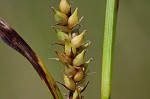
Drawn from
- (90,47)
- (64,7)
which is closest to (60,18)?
(64,7)

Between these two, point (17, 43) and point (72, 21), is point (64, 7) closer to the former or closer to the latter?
point (72, 21)

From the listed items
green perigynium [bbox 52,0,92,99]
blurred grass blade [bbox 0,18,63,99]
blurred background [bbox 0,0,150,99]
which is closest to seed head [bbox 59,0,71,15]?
green perigynium [bbox 52,0,92,99]

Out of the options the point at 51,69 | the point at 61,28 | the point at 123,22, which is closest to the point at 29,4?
the point at 51,69

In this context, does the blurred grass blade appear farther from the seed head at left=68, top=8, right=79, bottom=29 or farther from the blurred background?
the blurred background

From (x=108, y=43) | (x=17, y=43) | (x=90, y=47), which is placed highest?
(x=17, y=43)

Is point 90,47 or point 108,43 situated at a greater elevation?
point 108,43

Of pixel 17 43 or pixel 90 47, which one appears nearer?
pixel 17 43

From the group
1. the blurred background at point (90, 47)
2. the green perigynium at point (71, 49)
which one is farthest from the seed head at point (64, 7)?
the blurred background at point (90, 47)
